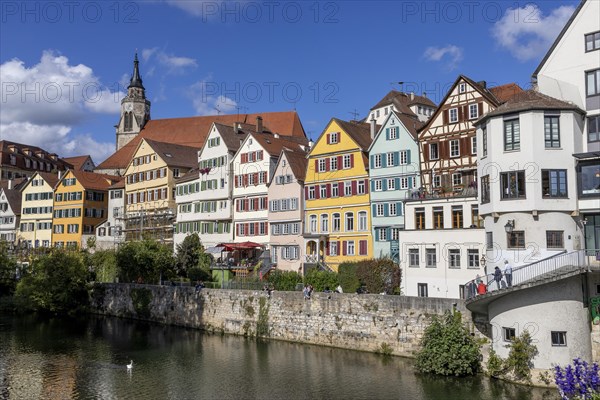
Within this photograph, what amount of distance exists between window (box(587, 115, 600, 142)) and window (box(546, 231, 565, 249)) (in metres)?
4.82

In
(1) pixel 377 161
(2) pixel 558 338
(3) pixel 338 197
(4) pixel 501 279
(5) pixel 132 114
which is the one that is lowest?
(2) pixel 558 338

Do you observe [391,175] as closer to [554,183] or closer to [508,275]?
[554,183]

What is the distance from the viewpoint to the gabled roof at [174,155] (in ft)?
225

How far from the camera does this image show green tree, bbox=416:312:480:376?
94.0 ft

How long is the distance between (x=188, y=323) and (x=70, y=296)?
15269 millimetres

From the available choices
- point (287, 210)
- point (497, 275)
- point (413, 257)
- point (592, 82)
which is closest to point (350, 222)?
point (287, 210)

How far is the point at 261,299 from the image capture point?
1606 inches

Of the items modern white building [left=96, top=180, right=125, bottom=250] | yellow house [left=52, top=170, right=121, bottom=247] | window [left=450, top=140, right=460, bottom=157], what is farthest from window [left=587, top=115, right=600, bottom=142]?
yellow house [left=52, top=170, right=121, bottom=247]

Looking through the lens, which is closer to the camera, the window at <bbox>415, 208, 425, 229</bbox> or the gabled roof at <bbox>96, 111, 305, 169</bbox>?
the window at <bbox>415, 208, 425, 229</bbox>

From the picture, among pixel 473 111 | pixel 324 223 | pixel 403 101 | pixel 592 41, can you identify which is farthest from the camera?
pixel 403 101

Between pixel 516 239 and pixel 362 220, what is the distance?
19314 mm

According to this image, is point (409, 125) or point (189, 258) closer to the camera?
point (409, 125)

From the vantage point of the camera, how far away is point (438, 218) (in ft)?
125

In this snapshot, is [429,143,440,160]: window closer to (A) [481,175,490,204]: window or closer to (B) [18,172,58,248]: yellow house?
(A) [481,175,490,204]: window
